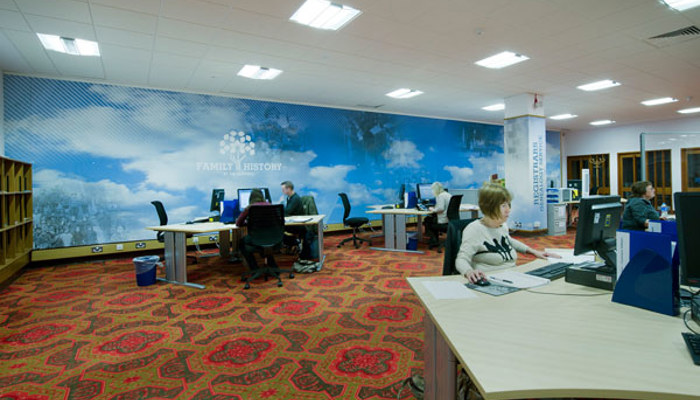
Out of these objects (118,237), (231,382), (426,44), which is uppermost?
(426,44)

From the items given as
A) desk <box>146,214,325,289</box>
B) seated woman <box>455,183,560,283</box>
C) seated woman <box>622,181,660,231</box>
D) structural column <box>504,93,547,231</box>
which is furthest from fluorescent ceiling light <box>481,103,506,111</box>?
seated woman <box>455,183,560,283</box>

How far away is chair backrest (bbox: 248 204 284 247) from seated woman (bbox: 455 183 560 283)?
2.83m

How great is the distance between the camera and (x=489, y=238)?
7.68ft

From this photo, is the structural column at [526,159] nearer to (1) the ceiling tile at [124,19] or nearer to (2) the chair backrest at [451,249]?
(2) the chair backrest at [451,249]

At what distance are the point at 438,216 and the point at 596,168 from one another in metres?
10.2

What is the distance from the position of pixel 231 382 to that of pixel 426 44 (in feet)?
15.4

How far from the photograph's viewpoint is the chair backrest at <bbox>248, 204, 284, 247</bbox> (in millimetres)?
4479

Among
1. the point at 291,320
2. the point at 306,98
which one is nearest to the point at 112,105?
A: the point at 306,98

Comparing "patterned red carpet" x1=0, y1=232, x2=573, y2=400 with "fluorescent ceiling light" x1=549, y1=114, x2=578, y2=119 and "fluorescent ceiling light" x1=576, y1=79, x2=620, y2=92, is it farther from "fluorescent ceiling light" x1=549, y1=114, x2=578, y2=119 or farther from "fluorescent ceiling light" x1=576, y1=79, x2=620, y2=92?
"fluorescent ceiling light" x1=549, y1=114, x2=578, y2=119

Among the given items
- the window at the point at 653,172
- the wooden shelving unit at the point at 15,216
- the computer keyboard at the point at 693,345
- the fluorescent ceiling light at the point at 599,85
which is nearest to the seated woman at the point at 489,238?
the computer keyboard at the point at 693,345

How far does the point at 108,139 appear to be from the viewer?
6305 mm

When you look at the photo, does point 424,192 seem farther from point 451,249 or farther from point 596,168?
point 596,168

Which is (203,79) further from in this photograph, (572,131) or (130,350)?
(572,131)

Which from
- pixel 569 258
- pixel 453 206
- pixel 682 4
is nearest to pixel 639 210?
pixel 682 4
